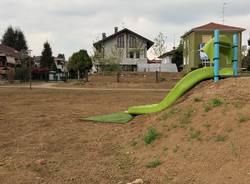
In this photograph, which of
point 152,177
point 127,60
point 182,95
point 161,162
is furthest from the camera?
point 127,60

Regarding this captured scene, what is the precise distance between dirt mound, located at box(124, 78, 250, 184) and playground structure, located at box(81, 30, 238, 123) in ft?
2.25

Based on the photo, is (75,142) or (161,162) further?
(75,142)

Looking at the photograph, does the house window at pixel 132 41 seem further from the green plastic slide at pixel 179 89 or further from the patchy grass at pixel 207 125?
the patchy grass at pixel 207 125

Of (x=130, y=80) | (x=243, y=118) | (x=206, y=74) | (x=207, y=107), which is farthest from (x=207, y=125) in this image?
(x=130, y=80)

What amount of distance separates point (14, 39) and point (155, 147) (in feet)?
364

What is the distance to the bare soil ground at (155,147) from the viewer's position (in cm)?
579

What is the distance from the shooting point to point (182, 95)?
10.2m

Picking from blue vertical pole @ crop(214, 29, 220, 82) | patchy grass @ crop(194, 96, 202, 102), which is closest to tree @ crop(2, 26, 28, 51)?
blue vertical pole @ crop(214, 29, 220, 82)

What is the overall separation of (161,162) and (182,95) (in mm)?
3994

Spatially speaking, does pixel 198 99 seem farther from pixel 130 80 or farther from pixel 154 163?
pixel 130 80

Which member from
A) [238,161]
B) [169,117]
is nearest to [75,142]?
[169,117]

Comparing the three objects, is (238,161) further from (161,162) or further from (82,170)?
(82,170)

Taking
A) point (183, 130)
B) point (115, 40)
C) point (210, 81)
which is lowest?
point (183, 130)

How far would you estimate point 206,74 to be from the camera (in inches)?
410
